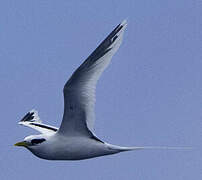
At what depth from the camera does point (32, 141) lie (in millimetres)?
17547

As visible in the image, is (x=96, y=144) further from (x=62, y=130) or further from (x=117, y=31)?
(x=117, y=31)

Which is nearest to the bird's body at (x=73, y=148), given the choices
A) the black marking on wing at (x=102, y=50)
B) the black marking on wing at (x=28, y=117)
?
the black marking on wing at (x=102, y=50)

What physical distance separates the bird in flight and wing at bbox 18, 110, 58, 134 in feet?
8.71

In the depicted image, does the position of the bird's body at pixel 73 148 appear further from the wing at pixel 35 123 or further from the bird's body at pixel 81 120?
the wing at pixel 35 123

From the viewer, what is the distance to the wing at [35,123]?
2041 centimetres

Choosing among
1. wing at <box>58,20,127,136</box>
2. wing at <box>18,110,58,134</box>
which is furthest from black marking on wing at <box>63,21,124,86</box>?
wing at <box>18,110,58,134</box>

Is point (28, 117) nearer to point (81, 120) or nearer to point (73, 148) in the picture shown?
point (73, 148)

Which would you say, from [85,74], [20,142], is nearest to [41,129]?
[20,142]

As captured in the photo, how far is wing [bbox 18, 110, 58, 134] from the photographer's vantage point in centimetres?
2041

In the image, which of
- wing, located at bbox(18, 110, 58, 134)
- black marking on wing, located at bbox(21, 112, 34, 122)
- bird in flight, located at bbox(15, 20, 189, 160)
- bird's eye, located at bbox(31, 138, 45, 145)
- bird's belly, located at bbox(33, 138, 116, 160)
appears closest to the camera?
bird in flight, located at bbox(15, 20, 189, 160)

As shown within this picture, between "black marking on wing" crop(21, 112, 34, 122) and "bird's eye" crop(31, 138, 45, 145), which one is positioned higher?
"black marking on wing" crop(21, 112, 34, 122)

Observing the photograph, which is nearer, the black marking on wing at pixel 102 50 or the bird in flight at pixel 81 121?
the black marking on wing at pixel 102 50

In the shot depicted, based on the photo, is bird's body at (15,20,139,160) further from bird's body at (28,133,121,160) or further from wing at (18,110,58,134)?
wing at (18,110,58,134)

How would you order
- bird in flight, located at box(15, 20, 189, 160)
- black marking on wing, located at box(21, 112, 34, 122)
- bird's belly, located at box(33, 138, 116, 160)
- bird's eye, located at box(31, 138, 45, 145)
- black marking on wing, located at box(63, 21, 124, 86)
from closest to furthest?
black marking on wing, located at box(63, 21, 124, 86) → bird in flight, located at box(15, 20, 189, 160) → bird's belly, located at box(33, 138, 116, 160) → bird's eye, located at box(31, 138, 45, 145) → black marking on wing, located at box(21, 112, 34, 122)
